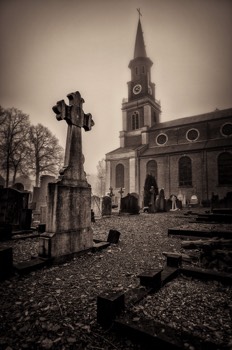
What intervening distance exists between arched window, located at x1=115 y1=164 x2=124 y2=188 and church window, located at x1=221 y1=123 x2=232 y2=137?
1582 cm

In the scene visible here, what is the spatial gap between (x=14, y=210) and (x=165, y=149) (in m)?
26.8

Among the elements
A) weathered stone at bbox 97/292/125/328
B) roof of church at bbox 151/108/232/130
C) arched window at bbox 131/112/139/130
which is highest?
arched window at bbox 131/112/139/130

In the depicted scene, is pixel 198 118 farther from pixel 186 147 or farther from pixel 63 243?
pixel 63 243

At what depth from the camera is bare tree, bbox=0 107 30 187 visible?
89.9ft

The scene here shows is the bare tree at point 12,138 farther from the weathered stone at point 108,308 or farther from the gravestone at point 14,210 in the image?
the weathered stone at point 108,308

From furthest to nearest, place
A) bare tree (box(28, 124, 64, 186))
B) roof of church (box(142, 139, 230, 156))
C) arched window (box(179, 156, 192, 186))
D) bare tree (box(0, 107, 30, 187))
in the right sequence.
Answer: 1. bare tree (box(28, 124, 64, 186))
2. arched window (box(179, 156, 192, 186))
3. bare tree (box(0, 107, 30, 187))
4. roof of church (box(142, 139, 230, 156))

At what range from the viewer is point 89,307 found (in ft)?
7.99

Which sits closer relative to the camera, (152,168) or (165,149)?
(152,168)

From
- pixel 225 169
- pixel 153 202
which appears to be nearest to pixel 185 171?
pixel 225 169

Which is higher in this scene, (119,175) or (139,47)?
(139,47)

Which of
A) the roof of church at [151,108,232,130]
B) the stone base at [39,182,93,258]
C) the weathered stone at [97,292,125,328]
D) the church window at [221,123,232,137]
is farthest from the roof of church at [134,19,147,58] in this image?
the weathered stone at [97,292,125,328]

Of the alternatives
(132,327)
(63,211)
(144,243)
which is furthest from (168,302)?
(144,243)

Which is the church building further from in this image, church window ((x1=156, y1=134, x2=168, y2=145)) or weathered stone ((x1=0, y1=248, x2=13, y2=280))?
weathered stone ((x1=0, y1=248, x2=13, y2=280))

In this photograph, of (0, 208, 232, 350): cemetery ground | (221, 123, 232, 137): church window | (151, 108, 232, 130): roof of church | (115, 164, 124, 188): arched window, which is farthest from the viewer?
(115, 164, 124, 188): arched window
